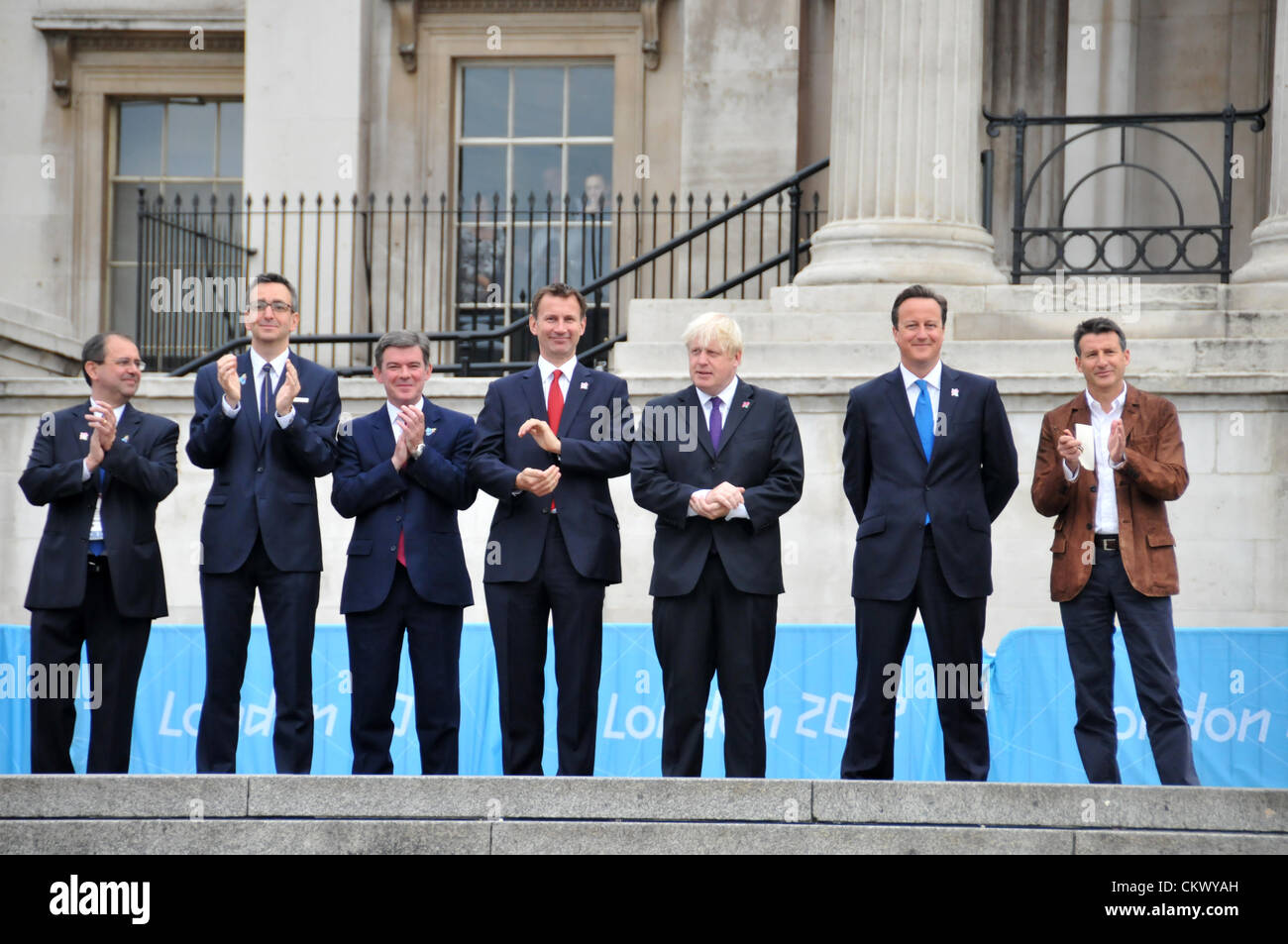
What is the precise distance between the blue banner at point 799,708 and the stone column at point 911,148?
3.28 meters

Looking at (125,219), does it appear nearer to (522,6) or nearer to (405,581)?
(522,6)

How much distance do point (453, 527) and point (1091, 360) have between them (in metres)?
3.06

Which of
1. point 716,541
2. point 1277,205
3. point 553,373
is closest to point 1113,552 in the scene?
point 716,541

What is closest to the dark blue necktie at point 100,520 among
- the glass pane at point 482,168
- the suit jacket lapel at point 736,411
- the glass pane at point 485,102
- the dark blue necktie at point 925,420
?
the suit jacket lapel at point 736,411

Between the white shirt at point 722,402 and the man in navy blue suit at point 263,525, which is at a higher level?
the white shirt at point 722,402

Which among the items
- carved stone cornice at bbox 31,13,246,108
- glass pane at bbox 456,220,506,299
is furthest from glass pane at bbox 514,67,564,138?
carved stone cornice at bbox 31,13,246,108

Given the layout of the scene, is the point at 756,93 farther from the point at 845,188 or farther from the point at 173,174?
the point at 173,174

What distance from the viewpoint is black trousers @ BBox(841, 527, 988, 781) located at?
7.45 meters

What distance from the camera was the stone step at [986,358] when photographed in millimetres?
11523

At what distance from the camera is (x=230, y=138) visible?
746 inches

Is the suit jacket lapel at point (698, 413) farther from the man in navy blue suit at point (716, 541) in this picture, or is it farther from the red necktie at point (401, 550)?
the red necktie at point (401, 550)

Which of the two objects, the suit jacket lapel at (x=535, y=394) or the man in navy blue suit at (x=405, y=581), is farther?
the suit jacket lapel at (x=535, y=394)

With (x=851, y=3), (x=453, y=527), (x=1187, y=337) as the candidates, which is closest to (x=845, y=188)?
(x=851, y=3)

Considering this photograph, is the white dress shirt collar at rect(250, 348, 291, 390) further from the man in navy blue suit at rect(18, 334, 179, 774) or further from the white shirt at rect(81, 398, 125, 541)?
the white shirt at rect(81, 398, 125, 541)
